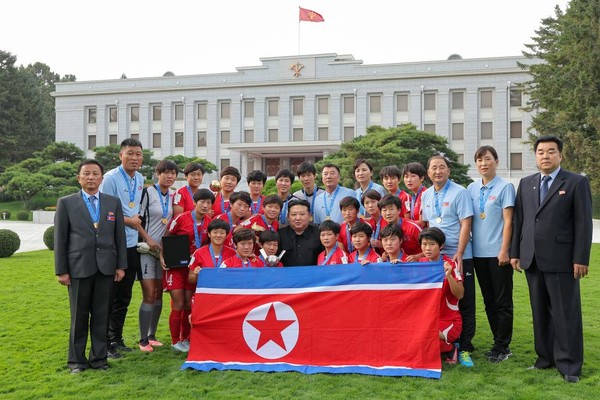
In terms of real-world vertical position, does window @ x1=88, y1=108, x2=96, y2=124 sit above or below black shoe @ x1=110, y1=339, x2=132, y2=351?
above

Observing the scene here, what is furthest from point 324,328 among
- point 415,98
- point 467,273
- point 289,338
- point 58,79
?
point 58,79

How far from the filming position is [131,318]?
7406mm

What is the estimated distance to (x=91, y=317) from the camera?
5016mm

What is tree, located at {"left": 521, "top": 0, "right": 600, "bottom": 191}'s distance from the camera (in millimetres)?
25078

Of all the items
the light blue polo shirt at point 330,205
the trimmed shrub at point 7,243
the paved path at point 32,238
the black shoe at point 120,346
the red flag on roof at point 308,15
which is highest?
the red flag on roof at point 308,15

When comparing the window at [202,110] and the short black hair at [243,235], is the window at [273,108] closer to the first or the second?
the window at [202,110]

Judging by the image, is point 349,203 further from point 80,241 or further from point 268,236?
point 80,241

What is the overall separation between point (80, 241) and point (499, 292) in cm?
397

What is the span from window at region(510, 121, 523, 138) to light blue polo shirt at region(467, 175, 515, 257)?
4224cm

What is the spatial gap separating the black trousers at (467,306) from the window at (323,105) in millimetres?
43366

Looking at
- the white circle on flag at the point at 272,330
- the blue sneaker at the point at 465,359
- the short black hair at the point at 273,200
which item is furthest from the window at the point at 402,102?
the white circle on flag at the point at 272,330

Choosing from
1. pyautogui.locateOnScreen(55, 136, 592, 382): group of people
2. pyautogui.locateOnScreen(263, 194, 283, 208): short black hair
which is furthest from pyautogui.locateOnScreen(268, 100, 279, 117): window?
pyautogui.locateOnScreen(263, 194, 283, 208): short black hair

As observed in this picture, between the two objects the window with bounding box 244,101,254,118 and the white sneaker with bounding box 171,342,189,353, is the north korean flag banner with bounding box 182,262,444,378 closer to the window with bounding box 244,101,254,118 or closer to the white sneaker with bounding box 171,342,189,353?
the white sneaker with bounding box 171,342,189,353

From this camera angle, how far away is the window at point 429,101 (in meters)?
45.7
